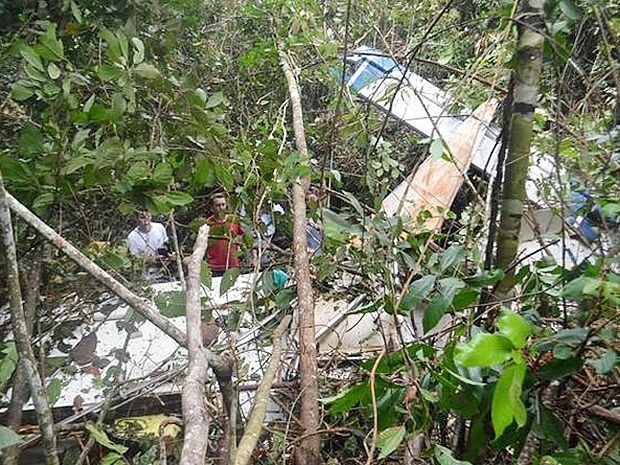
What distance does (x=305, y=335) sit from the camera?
1.45 m

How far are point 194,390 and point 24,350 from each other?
45 cm

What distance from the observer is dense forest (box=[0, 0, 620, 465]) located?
0.89 m

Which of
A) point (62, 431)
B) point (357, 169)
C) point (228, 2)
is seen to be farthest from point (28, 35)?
point (228, 2)

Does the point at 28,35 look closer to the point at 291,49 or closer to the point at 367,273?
the point at 291,49

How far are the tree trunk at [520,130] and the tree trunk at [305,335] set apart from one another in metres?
0.52

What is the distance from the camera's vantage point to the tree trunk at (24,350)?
0.98 m

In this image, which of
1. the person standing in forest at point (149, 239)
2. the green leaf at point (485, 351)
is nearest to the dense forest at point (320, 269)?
the green leaf at point (485, 351)

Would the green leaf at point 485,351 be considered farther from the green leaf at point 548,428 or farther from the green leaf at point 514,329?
the green leaf at point 548,428

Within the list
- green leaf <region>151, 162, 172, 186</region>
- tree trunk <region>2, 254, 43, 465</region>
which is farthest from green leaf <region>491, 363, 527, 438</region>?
green leaf <region>151, 162, 172, 186</region>

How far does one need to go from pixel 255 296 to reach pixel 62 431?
66 centimetres

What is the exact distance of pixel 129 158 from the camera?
1429mm

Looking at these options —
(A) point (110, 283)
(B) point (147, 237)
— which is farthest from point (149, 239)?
(A) point (110, 283)

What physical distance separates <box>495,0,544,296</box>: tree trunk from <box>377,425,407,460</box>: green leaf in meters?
0.34

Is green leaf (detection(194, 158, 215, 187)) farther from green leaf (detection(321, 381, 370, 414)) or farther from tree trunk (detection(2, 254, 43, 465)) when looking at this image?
green leaf (detection(321, 381, 370, 414))
